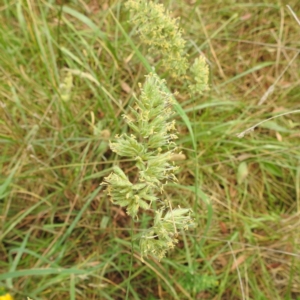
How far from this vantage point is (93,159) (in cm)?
158

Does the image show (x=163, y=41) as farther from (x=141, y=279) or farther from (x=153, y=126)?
(x=141, y=279)

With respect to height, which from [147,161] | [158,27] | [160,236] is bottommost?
[160,236]

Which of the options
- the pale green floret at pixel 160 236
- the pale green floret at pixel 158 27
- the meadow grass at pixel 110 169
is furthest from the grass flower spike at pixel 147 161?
the meadow grass at pixel 110 169

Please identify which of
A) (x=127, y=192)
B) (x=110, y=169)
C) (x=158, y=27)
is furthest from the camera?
(x=110, y=169)

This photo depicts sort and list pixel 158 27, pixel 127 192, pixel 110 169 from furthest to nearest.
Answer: pixel 110 169 → pixel 158 27 → pixel 127 192

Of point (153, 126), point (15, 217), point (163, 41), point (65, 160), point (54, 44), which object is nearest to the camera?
point (153, 126)

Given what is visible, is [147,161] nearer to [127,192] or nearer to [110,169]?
[127,192]

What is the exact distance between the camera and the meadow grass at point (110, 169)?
1.45m

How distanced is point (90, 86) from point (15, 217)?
0.56 meters

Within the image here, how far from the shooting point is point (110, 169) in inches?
57.9

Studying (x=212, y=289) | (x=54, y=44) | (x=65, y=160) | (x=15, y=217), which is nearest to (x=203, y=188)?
(x=212, y=289)

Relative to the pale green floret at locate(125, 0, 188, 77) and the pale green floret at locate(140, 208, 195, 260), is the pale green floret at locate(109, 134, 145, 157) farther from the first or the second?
the pale green floret at locate(125, 0, 188, 77)

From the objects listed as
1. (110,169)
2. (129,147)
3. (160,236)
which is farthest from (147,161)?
(110,169)

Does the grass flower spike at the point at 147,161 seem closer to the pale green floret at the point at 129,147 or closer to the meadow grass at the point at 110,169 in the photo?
the pale green floret at the point at 129,147
